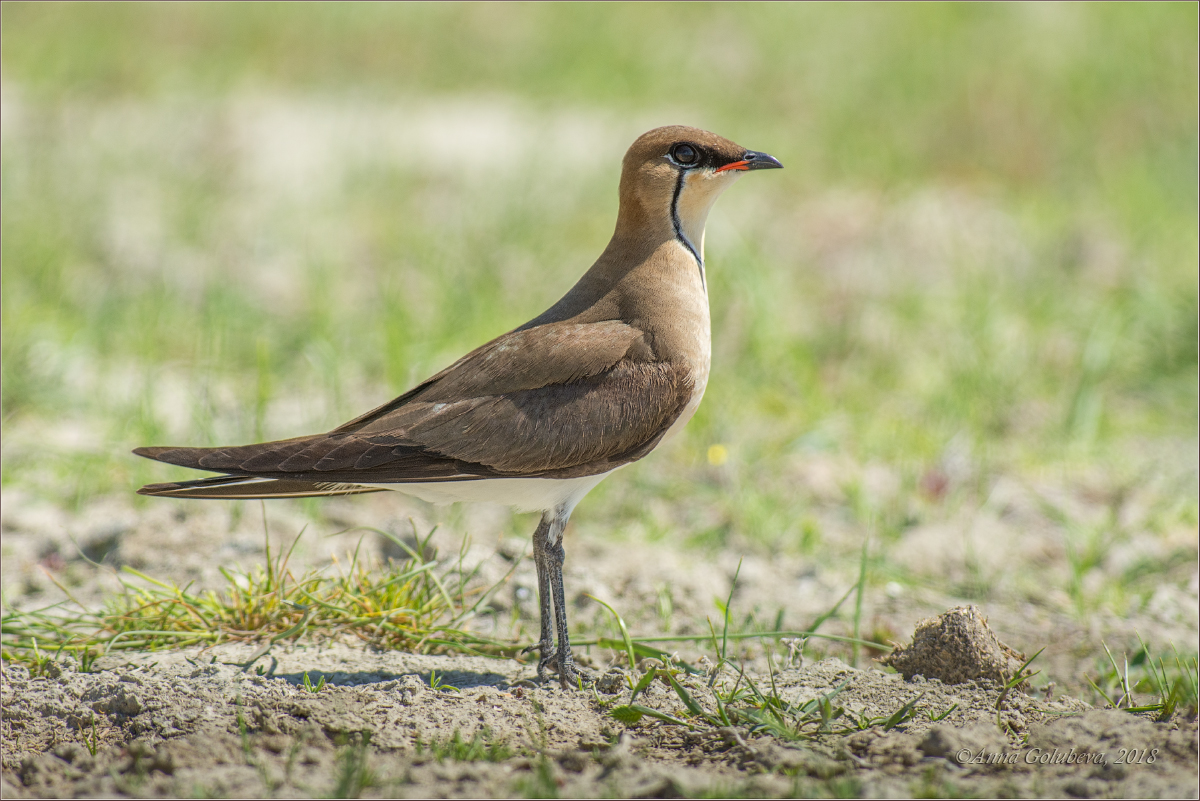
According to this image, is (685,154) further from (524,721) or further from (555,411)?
(524,721)

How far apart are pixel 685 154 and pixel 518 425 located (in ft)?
3.31

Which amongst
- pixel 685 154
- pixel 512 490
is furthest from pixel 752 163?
pixel 512 490

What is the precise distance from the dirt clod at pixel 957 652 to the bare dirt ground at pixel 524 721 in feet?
0.11

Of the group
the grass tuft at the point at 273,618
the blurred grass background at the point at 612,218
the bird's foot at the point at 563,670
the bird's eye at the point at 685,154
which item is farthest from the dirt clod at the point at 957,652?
the bird's eye at the point at 685,154

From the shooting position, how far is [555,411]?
10.6 ft

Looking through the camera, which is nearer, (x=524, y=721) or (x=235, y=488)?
(x=524, y=721)

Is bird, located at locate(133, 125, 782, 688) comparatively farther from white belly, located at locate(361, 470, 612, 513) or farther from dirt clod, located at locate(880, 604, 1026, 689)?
dirt clod, located at locate(880, 604, 1026, 689)

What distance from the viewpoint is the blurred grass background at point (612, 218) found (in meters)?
5.34

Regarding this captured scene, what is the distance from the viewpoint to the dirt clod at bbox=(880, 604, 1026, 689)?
3117mm

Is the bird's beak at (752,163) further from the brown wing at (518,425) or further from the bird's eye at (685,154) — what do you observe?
the brown wing at (518,425)

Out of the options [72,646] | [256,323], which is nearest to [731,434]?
[256,323]

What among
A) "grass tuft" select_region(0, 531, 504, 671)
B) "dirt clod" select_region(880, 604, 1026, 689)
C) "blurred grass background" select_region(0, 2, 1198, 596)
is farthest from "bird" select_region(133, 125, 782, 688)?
"blurred grass background" select_region(0, 2, 1198, 596)

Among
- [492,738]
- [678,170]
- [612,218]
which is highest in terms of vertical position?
[612,218]

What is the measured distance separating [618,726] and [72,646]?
1697 mm
